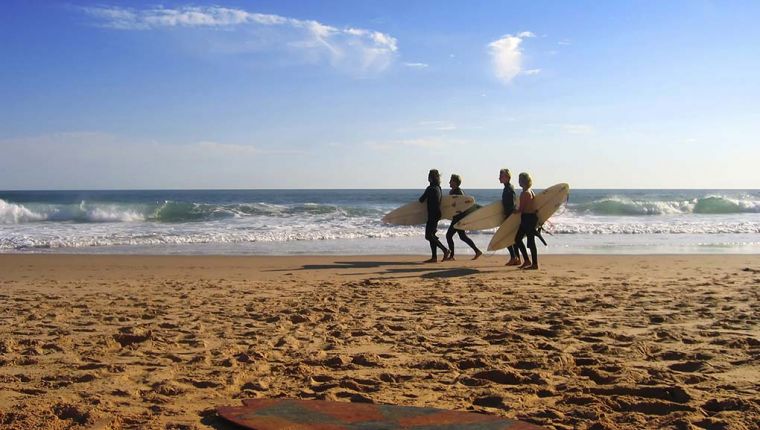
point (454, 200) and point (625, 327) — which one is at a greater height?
point (454, 200)

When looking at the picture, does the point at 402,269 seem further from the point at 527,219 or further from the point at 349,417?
the point at 349,417

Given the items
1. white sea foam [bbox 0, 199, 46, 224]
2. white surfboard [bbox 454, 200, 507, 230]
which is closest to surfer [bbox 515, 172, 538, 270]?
white surfboard [bbox 454, 200, 507, 230]

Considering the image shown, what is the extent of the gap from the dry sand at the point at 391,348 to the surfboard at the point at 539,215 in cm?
217

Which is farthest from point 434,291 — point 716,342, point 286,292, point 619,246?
point 619,246

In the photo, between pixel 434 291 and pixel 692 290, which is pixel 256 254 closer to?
pixel 434 291

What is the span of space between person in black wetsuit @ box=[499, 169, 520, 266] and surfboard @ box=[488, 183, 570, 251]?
0.14 metres

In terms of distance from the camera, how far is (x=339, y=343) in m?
4.49

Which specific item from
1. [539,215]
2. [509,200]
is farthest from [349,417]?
Result: [539,215]

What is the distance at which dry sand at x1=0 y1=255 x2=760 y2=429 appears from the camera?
3.12 metres

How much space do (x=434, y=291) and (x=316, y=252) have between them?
568 cm

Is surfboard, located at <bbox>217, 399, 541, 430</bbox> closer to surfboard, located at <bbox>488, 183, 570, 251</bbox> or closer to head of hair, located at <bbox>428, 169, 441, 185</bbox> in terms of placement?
surfboard, located at <bbox>488, 183, 570, 251</bbox>

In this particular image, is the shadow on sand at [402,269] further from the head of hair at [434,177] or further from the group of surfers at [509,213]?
the head of hair at [434,177]

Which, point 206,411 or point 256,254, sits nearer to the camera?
point 206,411

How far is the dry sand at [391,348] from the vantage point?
10.2 feet
